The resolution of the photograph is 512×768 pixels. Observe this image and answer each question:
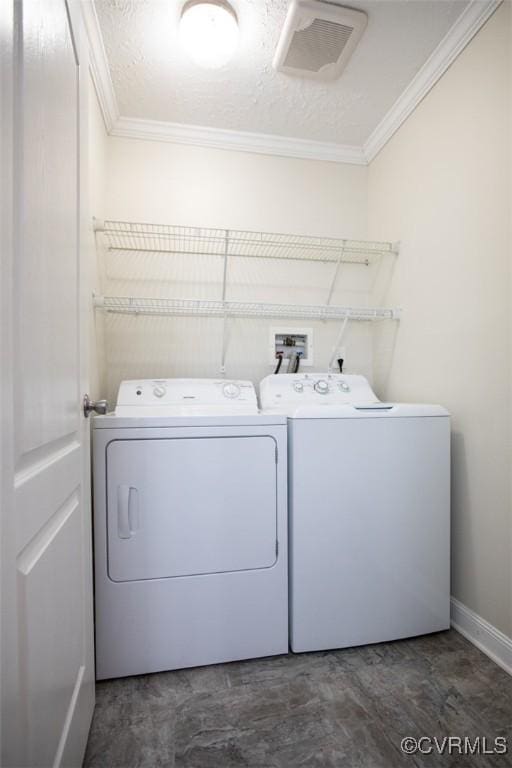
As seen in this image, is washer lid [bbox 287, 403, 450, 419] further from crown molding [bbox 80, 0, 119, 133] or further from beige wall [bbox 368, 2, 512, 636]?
crown molding [bbox 80, 0, 119, 133]

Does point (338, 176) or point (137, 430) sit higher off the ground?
point (338, 176)

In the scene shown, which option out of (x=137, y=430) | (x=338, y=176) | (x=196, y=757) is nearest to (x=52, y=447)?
(x=137, y=430)

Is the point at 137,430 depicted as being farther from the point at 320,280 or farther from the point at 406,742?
the point at 320,280

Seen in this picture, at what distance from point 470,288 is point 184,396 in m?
1.34

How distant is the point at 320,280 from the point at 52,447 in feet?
6.58

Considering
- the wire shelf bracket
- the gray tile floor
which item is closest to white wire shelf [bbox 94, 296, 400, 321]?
the wire shelf bracket

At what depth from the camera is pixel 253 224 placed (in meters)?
2.34

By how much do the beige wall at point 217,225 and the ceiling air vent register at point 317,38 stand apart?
24.5 inches

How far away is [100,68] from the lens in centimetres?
175

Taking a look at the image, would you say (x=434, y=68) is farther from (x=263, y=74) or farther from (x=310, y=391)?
(x=310, y=391)

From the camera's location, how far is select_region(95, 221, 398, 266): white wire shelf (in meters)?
2.16

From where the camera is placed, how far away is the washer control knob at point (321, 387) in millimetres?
1997

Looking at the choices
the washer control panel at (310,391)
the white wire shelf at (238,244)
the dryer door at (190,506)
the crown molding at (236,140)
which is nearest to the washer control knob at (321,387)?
the washer control panel at (310,391)

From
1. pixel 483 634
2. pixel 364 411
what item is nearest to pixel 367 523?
pixel 364 411
